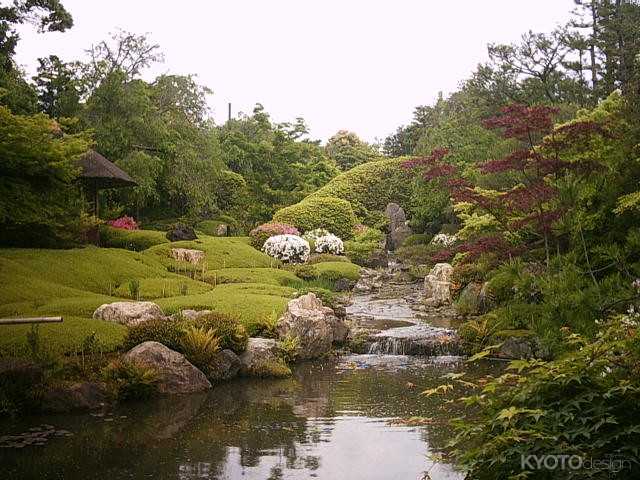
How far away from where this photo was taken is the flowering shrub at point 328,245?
25406 millimetres

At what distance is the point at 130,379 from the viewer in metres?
8.61

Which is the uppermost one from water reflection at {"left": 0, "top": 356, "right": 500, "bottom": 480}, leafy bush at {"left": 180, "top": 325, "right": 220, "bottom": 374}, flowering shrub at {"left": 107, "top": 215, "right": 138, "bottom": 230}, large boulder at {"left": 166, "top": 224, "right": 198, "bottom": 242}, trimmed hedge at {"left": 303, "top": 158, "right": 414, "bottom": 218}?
trimmed hedge at {"left": 303, "top": 158, "right": 414, "bottom": 218}

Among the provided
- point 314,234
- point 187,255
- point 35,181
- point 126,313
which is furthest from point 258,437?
point 314,234

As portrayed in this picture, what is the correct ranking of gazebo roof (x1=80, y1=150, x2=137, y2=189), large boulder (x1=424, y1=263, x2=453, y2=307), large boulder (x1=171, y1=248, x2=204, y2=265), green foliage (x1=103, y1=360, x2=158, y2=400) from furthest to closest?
large boulder (x1=171, y1=248, x2=204, y2=265) → gazebo roof (x1=80, y1=150, x2=137, y2=189) → large boulder (x1=424, y1=263, x2=453, y2=307) → green foliage (x1=103, y1=360, x2=158, y2=400)

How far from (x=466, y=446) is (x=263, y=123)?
33.2 meters

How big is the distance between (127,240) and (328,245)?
853cm

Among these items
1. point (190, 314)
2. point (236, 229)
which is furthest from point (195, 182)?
point (190, 314)

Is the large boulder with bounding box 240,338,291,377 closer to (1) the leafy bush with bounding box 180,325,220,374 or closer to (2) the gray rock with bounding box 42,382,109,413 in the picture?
(1) the leafy bush with bounding box 180,325,220,374

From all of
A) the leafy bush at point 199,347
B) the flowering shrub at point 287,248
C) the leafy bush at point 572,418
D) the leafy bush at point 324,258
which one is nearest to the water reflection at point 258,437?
the leafy bush at point 199,347

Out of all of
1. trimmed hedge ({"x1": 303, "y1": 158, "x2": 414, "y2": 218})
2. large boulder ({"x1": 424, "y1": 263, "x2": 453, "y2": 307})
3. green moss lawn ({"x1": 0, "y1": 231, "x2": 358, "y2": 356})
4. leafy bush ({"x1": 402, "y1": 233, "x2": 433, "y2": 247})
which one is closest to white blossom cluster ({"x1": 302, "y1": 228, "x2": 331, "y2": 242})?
leafy bush ({"x1": 402, "y1": 233, "x2": 433, "y2": 247})

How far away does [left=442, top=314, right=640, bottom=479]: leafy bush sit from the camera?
273 centimetres

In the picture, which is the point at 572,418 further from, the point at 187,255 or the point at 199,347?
the point at 187,255

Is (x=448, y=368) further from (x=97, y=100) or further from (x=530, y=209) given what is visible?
(x=97, y=100)

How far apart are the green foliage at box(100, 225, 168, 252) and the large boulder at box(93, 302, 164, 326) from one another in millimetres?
9790
